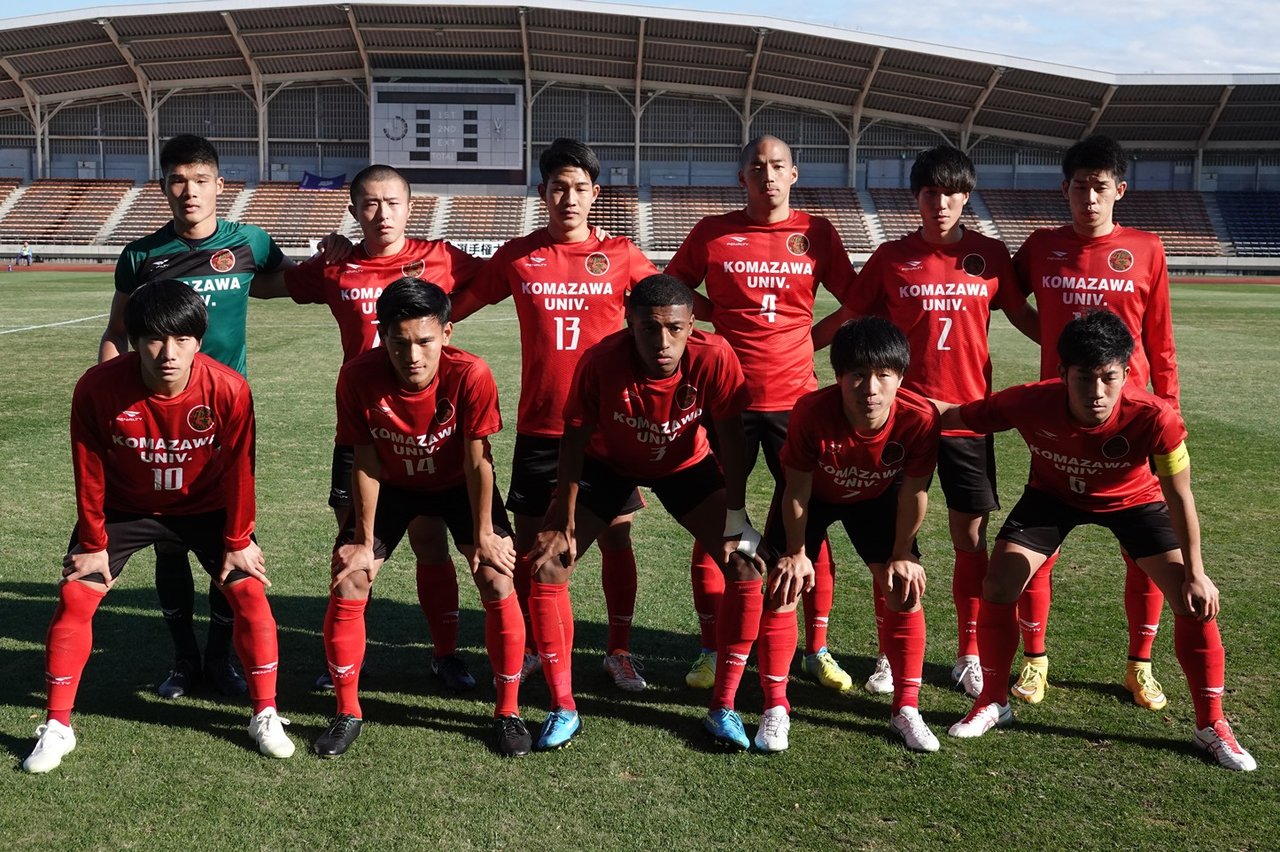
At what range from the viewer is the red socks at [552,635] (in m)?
4.34

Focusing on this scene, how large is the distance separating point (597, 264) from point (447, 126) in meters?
40.6

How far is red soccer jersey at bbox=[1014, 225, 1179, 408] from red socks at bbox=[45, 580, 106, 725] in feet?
13.0

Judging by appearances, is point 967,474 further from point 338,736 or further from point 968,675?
point 338,736

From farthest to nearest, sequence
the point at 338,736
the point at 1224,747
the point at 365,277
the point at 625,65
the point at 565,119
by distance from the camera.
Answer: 1. the point at 565,119
2. the point at 625,65
3. the point at 365,277
4. the point at 338,736
5. the point at 1224,747

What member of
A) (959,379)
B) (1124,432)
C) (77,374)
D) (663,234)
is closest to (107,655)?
(959,379)

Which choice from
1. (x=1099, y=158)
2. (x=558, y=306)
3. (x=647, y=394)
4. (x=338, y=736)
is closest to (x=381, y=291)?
(x=558, y=306)

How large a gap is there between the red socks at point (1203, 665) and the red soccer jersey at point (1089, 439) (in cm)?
50

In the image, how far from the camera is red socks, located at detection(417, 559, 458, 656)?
4.87m

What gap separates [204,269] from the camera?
4945 millimetres

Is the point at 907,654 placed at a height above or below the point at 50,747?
above

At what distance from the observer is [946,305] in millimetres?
4918

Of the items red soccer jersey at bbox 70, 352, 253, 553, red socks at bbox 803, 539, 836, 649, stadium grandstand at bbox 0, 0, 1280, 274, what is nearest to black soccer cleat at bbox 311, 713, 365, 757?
red soccer jersey at bbox 70, 352, 253, 553

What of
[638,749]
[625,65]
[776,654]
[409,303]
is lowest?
[638,749]

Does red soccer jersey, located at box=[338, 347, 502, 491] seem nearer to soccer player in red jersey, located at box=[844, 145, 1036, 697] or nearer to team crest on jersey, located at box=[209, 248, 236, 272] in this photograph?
team crest on jersey, located at box=[209, 248, 236, 272]
